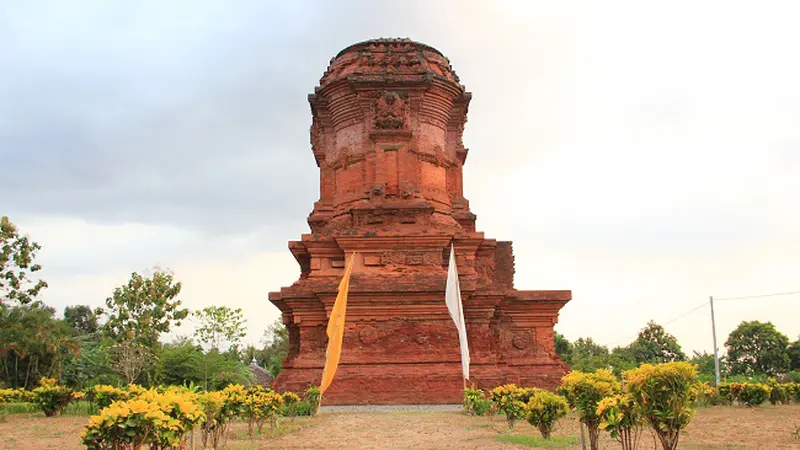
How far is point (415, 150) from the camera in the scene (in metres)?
19.9

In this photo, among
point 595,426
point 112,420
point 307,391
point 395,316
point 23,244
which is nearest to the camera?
point 112,420

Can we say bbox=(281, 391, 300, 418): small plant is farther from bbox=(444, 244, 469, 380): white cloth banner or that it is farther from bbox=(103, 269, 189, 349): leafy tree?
bbox=(103, 269, 189, 349): leafy tree

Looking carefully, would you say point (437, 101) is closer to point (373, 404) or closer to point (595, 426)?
point (373, 404)

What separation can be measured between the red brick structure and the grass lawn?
228 cm

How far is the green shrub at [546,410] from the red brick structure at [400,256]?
237 inches

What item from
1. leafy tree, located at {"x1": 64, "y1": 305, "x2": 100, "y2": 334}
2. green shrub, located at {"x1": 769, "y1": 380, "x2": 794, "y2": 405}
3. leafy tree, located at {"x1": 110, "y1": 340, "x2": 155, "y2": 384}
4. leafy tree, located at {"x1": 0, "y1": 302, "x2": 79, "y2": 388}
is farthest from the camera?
leafy tree, located at {"x1": 64, "y1": 305, "x2": 100, "y2": 334}

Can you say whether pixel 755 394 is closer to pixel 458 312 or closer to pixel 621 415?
pixel 458 312

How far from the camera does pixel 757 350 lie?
4844cm

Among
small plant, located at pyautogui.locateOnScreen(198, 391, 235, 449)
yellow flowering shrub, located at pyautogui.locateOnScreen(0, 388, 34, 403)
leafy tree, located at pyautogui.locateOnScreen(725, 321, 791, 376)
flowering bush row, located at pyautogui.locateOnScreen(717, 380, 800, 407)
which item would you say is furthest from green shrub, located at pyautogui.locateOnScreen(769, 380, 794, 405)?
leafy tree, located at pyautogui.locateOnScreen(725, 321, 791, 376)

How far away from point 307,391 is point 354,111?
8.89 m

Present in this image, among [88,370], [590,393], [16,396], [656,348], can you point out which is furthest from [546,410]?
[656,348]

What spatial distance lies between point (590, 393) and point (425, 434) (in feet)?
11.6

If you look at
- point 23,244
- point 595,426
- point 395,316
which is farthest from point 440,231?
point 23,244

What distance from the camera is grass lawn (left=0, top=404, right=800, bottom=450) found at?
32.7ft
